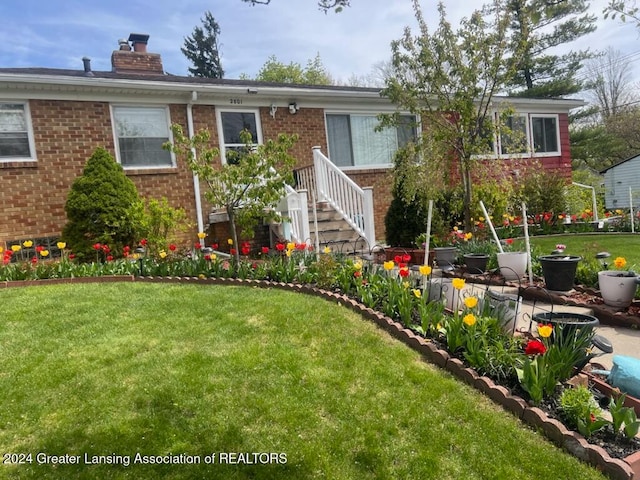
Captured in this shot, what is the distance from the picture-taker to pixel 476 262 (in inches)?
263

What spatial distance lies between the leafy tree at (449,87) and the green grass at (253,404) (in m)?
3.98

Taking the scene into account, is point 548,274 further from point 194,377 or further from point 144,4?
point 144,4

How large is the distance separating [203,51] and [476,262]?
123ft

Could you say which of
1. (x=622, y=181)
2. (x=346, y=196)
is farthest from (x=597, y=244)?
(x=622, y=181)

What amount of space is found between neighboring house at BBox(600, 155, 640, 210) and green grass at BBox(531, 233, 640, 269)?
1713cm

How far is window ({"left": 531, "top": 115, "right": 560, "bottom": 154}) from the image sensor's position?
607 inches

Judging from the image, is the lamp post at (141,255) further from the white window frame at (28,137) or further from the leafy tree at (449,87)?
the leafy tree at (449,87)

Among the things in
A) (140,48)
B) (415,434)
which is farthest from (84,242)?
(140,48)

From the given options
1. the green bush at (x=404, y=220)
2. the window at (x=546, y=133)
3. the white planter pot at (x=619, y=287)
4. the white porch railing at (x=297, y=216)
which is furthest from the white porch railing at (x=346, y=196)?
the window at (x=546, y=133)

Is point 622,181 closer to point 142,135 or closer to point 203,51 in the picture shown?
point 142,135

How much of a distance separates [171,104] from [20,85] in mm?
2702

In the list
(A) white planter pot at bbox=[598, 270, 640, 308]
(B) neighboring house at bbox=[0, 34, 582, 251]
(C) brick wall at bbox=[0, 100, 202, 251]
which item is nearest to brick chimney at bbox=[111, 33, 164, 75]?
(B) neighboring house at bbox=[0, 34, 582, 251]

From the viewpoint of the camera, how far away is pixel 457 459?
244 centimetres

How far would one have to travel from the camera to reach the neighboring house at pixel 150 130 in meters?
8.30
